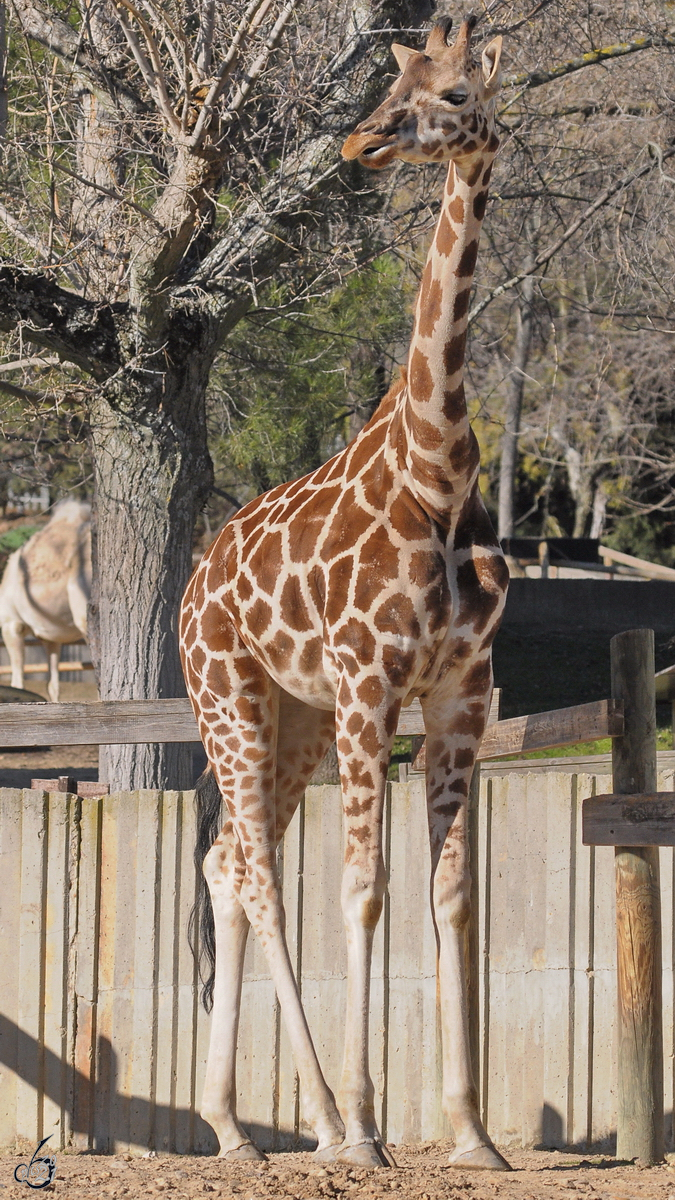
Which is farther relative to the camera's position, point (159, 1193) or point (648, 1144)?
point (648, 1144)

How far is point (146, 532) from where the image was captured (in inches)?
326

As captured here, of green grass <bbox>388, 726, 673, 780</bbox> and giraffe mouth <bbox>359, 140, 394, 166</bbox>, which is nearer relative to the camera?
giraffe mouth <bbox>359, 140, 394, 166</bbox>

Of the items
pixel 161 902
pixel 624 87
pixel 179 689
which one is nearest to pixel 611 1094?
pixel 161 902

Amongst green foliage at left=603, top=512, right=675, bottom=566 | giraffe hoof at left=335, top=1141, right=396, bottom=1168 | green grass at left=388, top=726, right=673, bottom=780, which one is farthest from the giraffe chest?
green foliage at left=603, top=512, right=675, bottom=566

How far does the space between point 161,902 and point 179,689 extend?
9.23 feet

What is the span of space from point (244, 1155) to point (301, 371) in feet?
26.2

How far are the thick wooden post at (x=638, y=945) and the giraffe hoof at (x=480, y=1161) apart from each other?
809mm

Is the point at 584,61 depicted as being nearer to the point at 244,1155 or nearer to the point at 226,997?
the point at 226,997

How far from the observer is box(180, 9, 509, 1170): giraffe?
4.01 metres

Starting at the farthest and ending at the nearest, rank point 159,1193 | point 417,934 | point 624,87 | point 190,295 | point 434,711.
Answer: point 624,87
point 190,295
point 417,934
point 434,711
point 159,1193

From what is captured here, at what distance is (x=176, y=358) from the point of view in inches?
321

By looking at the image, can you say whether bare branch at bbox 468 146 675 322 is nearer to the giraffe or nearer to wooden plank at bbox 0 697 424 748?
wooden plank at bbox 0 697 424 748

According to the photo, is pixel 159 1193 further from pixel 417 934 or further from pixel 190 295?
pixel 190 295

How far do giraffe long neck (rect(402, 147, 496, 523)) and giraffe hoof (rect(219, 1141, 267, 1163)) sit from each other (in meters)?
2.54
